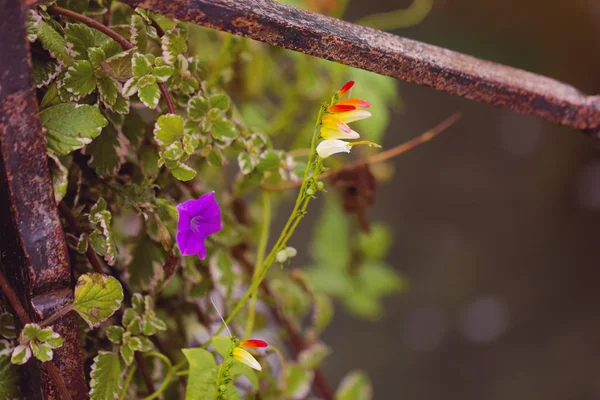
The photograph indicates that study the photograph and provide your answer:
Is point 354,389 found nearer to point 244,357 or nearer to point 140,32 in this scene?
point 244,357

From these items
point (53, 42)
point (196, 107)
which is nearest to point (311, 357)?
point (196, 107)

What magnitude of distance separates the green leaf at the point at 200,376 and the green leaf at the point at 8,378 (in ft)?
0.43

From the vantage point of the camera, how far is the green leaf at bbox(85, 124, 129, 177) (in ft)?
1.57

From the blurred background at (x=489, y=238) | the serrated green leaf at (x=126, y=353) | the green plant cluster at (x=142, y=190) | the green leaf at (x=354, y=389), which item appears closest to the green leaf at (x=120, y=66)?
the green plant cluster at (x=142, y=190)

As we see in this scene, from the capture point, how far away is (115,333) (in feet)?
1.60

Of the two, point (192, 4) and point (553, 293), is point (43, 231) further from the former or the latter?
point (553, 293)

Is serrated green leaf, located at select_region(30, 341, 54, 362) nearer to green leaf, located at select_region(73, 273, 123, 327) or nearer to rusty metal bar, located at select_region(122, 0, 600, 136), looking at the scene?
green leaf, located at select_region(73, 273, 123, 327)

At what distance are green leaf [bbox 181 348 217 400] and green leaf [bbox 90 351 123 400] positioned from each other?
0.06m

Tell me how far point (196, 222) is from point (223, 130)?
9 centimetres

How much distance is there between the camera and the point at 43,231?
0.38m

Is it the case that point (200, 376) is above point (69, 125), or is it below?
below

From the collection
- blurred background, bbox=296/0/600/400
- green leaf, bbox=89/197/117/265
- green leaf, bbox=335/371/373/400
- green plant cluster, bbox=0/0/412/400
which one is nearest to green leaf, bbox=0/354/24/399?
green plant cluster, bbox=0/0/412/400

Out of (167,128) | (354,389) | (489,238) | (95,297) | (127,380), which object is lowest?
(489,238)

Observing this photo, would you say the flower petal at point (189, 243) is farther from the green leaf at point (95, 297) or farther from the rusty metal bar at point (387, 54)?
the rusty metal bar at point (387, 54)
